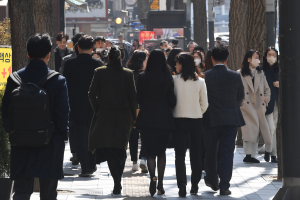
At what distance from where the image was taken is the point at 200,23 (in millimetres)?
22156

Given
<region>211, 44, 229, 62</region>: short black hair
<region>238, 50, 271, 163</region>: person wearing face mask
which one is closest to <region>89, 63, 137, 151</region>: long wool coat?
<region>211, 44, 229, 62</region>: short black hair

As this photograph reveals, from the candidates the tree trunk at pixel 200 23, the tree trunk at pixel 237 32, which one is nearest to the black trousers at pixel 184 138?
the tree trunk at pixel 237 32

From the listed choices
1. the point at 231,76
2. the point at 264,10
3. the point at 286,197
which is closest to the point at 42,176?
the point at 286,197

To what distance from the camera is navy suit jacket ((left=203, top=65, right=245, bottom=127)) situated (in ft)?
24.1

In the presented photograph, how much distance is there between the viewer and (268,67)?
10102 mm

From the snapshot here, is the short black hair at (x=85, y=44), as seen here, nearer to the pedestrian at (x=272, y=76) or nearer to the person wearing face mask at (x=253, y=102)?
the person wearing face mask at (x=253, y=102)

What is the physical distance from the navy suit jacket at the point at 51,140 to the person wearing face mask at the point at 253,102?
5.03 metres

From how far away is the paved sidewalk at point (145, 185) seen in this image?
7.28 metres

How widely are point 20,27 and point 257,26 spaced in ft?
19.1

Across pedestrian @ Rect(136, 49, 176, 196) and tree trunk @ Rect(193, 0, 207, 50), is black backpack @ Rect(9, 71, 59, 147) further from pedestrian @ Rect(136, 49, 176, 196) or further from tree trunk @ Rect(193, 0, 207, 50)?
tree trunk @ Rect(193, 0, 207, 50)

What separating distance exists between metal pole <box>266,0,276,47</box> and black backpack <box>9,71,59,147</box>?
24.1 ft

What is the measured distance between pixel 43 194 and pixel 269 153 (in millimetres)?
5723

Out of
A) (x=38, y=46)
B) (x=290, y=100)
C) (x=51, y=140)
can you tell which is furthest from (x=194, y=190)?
(x=38, y=46)

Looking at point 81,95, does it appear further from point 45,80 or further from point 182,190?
point 45,80
